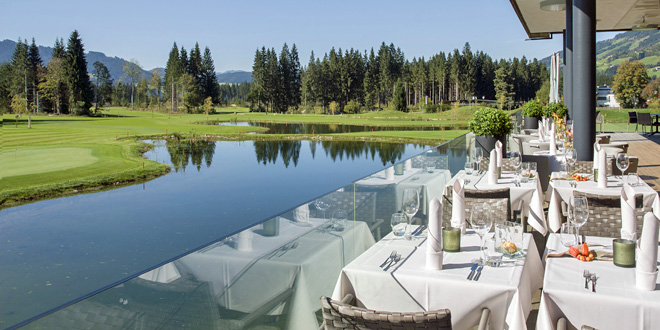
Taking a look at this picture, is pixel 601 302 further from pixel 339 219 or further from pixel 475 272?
pixel 339 219

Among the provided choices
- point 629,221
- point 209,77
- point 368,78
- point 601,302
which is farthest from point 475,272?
point 209,77

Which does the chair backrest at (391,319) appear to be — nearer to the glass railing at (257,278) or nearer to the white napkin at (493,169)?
the glass railing at (257,278)

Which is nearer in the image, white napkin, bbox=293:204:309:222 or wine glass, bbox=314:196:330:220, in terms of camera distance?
white napkin, bbox=293:204:309:222

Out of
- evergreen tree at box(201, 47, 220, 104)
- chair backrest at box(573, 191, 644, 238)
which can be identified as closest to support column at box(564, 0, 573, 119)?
chair backrest at box(573, 191, 644, 238)

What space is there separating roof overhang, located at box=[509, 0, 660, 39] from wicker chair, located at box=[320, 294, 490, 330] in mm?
11725

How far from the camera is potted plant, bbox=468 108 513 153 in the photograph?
8.78 m

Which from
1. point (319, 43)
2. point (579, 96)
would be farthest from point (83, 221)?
point (319, 43)

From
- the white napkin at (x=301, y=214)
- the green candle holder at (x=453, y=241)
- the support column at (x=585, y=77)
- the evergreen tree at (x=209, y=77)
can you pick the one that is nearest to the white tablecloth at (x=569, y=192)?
the green candle holder at (x=453, y=241)

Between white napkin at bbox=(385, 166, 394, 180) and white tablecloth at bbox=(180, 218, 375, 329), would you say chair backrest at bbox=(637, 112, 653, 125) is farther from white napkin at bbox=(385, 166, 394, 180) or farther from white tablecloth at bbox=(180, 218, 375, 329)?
white tablecloth at bbox=(180, 218, 375, 329)

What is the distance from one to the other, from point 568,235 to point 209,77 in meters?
92.2

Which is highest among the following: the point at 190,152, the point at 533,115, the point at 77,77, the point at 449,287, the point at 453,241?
the point at 77,77

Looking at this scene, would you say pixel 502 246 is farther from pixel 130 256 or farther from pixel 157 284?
pixel 130 256

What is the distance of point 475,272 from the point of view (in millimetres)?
2910

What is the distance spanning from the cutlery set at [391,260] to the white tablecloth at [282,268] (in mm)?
544
